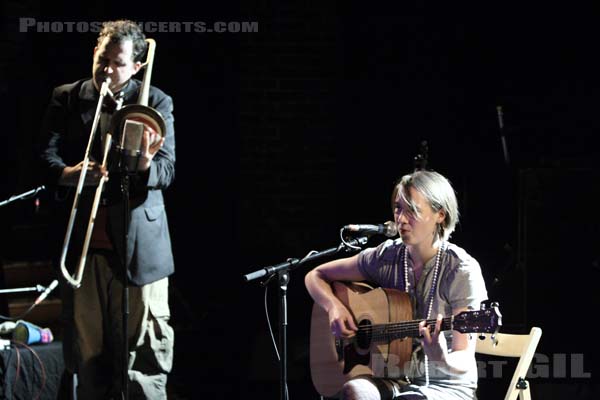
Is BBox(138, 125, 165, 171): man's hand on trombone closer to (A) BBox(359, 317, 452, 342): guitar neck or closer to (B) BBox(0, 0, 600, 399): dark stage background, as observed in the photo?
(A) BBox(359, 317, 452, 342): guitar neck

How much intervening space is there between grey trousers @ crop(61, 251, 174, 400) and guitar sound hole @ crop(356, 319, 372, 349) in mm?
924

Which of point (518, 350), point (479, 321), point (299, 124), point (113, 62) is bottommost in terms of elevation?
point (518, 350)

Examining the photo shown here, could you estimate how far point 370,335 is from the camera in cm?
367

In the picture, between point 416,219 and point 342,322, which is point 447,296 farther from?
point 342,322

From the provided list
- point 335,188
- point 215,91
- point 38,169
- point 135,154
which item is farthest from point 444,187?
point 215,91

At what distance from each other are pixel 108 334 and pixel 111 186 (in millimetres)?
643

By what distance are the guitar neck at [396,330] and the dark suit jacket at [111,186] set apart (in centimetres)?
102

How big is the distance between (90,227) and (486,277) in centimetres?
219

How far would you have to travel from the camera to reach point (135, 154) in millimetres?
3811

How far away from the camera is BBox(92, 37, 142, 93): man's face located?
405cm

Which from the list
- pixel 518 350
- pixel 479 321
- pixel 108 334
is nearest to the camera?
pixel 479 321

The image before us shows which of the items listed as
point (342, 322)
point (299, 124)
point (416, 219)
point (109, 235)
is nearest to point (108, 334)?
point (109, 235)

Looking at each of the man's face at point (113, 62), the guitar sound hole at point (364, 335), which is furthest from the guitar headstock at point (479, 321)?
the man's face at point (113, 62)

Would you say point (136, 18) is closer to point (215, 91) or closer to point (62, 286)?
point (215, 91)
